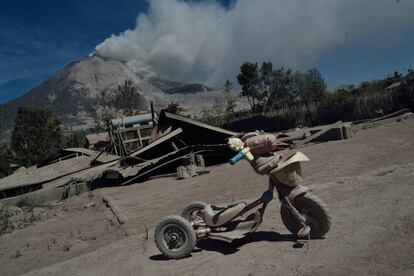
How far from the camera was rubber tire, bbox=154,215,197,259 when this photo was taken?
175 inches

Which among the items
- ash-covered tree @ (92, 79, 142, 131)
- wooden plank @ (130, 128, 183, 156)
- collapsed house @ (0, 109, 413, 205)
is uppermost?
ash-covered tree @ (92, 79, 142, 131)

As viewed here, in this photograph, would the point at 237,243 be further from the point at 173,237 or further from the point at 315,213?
the point at 315,213

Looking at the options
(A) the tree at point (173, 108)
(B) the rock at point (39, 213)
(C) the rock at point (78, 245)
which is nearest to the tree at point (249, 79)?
(A) the tree at point (173, 108)

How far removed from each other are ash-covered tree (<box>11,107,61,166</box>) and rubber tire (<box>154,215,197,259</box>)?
147 ft

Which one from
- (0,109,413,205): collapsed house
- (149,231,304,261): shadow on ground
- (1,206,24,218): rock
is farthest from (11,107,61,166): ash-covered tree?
(149,231,304,261): shadow on ground

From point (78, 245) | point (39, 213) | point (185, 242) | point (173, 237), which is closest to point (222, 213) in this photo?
point (185, 242)

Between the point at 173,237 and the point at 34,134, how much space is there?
51279 millimetres

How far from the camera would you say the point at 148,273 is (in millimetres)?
4195

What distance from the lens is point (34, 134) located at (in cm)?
5103

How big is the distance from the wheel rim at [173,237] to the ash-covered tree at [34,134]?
44926mm

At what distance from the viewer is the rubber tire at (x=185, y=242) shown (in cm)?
446

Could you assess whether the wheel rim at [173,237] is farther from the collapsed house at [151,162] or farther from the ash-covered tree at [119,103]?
the ash-covered tree at [119,103]

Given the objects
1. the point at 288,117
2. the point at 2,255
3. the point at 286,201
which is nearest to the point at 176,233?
the point at 286,201

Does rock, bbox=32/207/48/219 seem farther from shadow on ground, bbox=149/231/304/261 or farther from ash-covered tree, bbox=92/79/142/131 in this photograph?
ash-covered tree, bbox=92/79/142/131
